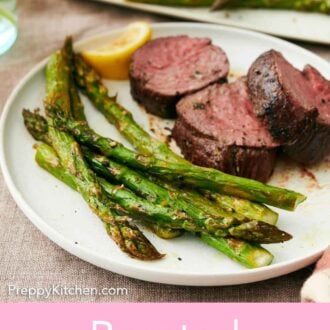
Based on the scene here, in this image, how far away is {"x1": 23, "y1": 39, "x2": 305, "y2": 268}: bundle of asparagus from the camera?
11.7 ft

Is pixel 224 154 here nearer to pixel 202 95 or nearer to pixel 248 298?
pixel 202 95

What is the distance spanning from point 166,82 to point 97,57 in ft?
2.17

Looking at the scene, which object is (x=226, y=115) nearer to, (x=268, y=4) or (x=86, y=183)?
(x=86, y=183)

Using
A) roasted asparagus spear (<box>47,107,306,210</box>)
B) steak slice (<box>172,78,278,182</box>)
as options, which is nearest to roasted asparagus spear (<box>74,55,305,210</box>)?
roasted asparagus spear (<box>47,107,306,210</box>)

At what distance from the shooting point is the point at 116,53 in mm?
5023

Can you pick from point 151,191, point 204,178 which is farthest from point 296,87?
Answer: point 151,191

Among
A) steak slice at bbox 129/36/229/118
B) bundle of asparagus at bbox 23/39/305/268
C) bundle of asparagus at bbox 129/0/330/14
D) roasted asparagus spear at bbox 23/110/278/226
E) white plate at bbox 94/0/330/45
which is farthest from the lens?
bundle of asparagus at bbox 129/0/330/14

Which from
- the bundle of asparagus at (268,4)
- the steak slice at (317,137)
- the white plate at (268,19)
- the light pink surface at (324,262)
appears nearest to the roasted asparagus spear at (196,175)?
the light pink surface at (324,262)

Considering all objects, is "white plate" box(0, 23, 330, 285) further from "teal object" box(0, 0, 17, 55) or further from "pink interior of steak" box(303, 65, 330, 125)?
"teal object" box(0, 0, 17, 55)

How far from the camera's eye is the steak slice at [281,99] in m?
4.10

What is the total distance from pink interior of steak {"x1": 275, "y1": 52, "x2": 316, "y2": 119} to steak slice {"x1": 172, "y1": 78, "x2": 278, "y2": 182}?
0.89ft

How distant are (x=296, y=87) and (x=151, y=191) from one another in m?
1.19

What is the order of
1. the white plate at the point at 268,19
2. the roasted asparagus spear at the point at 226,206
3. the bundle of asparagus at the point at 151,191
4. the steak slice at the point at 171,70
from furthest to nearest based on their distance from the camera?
the white plate at the point at 268,19 < the steak slice at the point at 171,70 < the roasted asparagus spear at the point at 226,206 < the bundle of asparagus at the point at 151,191

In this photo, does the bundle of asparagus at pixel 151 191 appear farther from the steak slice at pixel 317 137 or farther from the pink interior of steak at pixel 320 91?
the pink interior of steak at pixel 320 91
